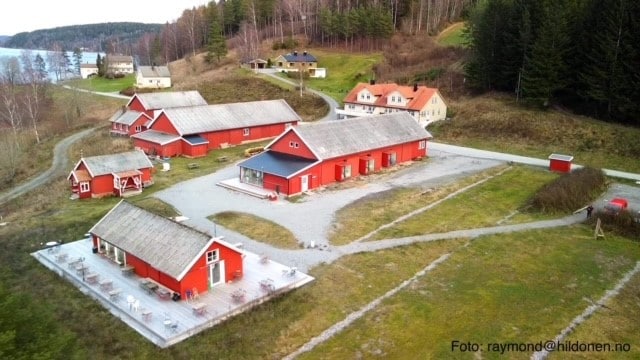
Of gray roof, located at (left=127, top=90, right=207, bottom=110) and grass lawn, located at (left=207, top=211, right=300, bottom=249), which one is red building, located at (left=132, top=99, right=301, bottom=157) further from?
grass lawn, located at (left=207, top=211, right=300, bottom=249)

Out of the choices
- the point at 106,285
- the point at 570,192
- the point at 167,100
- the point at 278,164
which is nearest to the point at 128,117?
the point at 167,100

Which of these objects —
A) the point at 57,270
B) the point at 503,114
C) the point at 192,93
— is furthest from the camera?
the point at 192,93

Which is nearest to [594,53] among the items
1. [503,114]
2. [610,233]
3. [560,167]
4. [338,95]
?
[503,114]

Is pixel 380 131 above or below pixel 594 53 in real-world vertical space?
below

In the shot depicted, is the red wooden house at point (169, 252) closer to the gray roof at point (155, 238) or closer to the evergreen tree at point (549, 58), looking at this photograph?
the gray roof at point (155, 238)

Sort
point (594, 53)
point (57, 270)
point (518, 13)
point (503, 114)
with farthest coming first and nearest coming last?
point (518, 13) < point (503, 114) < point (594, 53) < point (57, 270)

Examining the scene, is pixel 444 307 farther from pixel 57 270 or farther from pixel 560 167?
pixel 560 167

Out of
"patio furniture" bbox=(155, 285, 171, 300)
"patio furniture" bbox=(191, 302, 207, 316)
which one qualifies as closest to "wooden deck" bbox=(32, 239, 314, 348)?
"patio furniture" bbox=(191, 302, 207, 316)

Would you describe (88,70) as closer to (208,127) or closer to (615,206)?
(208,127)
